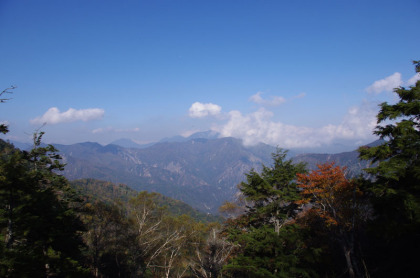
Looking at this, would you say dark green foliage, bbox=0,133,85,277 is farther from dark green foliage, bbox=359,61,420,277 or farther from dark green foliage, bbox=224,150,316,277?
dark green foliage, bbox=359,61,420,277

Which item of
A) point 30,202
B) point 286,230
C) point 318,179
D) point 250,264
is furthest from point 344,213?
point 30,202

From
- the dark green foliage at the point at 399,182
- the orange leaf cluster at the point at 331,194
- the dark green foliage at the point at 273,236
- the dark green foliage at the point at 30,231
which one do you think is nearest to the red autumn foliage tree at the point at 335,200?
the orange leaf cluster at the point at 331,194

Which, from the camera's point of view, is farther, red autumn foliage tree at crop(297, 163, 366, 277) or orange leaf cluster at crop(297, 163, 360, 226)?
orange leaf cluster at crop(297, 163, 360, 226)

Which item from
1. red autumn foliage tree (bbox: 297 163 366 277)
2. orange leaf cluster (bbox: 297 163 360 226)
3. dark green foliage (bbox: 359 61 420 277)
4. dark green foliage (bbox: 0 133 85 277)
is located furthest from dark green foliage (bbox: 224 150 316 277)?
dark green foliage (bbox: 0 133 85 277)

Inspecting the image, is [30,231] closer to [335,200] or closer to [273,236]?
[273,236]

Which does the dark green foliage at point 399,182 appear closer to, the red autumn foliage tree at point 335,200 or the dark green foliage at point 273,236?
the red autumn foliage tree at point 335,200

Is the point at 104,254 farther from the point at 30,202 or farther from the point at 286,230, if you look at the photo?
the point at 286,230

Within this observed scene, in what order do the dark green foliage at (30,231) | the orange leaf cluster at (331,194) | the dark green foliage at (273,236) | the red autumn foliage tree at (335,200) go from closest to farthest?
the dark green foliage at (30,231) → the dark green foliage at (273,236) → the red autumn foliage tree at (335,200) → the orange leaf cluster at (331,194)

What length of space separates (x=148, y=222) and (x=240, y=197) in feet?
37.2

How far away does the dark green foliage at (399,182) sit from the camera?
10.0m

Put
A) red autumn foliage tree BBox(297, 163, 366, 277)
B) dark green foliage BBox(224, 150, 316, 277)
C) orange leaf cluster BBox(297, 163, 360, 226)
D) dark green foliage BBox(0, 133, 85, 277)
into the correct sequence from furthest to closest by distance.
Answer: orange leaf cluster BBox(297, 163, 360, 226) < red autumn foliage tree BBox(297, 163, 366, 277) < dark green foliage BBox(224, 150, 316, 277) < dark green foliage BBox(0, 133, 85, 277)

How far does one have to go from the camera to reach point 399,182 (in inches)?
460

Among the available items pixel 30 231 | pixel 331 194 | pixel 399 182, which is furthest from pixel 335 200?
pixel 30 231

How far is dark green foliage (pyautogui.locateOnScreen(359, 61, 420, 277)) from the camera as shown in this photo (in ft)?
32.8
